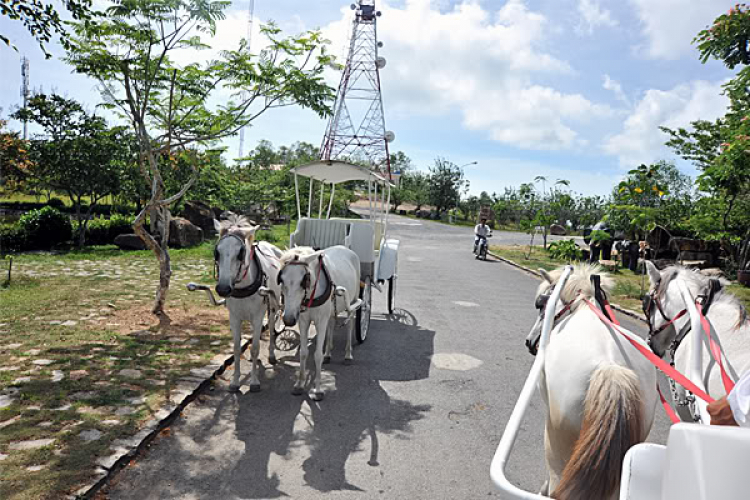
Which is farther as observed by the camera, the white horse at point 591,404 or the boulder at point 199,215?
the boulder at point 199,215

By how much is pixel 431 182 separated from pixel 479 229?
32.9 m

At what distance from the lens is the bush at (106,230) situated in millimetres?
16938

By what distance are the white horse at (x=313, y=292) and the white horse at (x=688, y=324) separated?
9.45 ft

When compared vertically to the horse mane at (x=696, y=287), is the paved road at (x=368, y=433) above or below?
below

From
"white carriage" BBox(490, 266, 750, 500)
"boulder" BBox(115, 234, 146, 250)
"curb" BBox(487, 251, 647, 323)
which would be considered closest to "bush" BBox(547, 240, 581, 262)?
"curb" BBox(487, 251, 647, 323)

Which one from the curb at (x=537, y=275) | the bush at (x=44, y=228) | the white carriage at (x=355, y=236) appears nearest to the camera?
the white carriage at (x=355, y=236)

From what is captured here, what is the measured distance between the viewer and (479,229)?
66.4ft

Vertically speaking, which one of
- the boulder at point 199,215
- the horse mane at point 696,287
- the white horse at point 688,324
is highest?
the horse mane at point 696,287

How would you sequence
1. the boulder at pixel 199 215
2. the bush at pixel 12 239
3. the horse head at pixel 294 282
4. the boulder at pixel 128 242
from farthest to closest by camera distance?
the boulder at pixel 199 215, the boulder at pixel 128 242, the bush at pixel 12 239, the horse head at pixel 294 282

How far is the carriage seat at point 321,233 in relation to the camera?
806 cm

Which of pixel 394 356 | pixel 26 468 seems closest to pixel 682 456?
pixel 26 468

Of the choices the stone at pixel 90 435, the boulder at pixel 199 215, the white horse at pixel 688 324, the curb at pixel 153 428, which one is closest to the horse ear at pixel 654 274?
the white horse at pixel 688 324

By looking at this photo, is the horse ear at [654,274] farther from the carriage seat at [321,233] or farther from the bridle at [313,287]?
the carriage seat at [321,233]

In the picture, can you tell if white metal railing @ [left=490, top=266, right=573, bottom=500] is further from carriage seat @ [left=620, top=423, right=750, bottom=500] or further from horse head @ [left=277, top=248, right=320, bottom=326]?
horse head @ [left=277, top=248, right=320, bottom=326]
